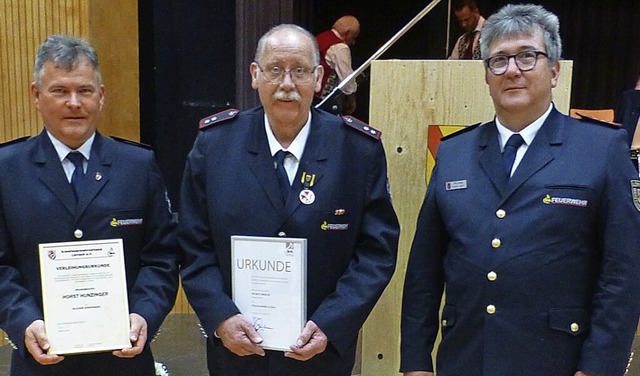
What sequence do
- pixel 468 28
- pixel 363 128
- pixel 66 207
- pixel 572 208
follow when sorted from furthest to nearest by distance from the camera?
pixel 468 28 < pixel 363 128 < pixel 66 207 < pixel 572 208

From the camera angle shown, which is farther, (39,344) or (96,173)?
(96,173)

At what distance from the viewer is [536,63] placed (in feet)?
6.48

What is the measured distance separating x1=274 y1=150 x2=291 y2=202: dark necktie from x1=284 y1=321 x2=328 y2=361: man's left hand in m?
0.41

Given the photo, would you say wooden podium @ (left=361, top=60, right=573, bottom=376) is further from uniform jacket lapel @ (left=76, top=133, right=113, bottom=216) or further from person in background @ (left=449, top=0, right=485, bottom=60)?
person in background @ (left=449, top=0, right=485, bottom=60)

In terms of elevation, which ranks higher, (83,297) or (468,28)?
(468,28)

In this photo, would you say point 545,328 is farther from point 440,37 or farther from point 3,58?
point 440,37

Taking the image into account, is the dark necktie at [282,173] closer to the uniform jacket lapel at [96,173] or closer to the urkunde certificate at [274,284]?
the urkunde certificate at [274,284]

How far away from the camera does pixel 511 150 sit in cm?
205

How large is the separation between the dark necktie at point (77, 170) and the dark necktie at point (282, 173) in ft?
2.00

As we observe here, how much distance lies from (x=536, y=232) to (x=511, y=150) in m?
0.26

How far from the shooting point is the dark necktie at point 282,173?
2.19 metres

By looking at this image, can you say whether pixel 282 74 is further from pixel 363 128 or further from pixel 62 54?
pixel 62 54

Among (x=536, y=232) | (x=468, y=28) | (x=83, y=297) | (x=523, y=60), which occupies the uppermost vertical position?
(x=468, y=28)

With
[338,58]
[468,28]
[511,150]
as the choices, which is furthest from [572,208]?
[468,28]
